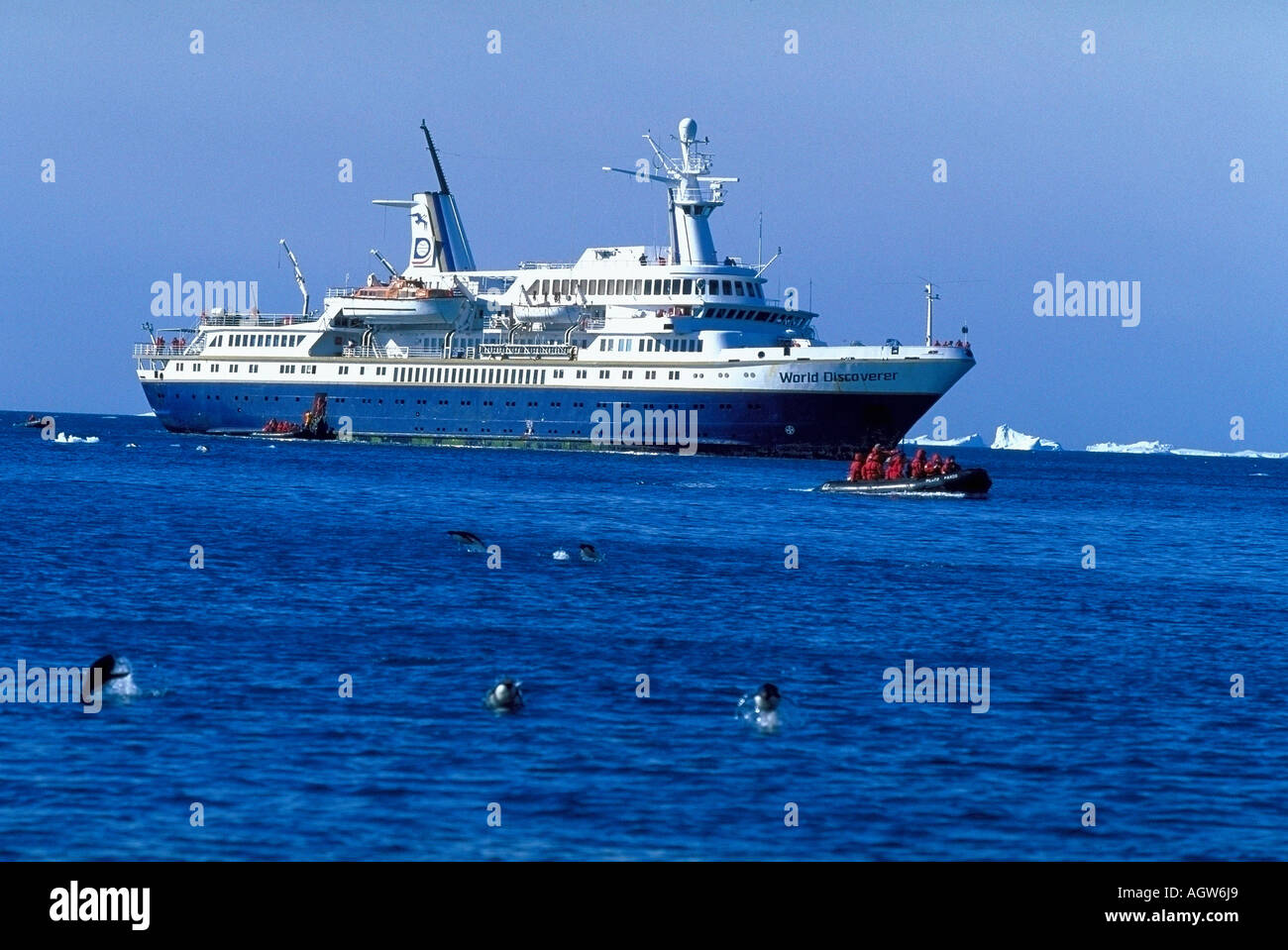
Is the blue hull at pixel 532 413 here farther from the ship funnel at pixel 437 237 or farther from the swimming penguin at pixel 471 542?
the swimming penguin at pixel 471 542

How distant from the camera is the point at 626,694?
23.5 meters

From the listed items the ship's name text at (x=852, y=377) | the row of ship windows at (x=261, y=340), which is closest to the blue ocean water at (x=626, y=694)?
the ship's name text at (x=852, y=377)

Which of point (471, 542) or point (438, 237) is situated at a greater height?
point (438, 237)

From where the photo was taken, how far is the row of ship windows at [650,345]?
9694 centimetres

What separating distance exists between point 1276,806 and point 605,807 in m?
7.18

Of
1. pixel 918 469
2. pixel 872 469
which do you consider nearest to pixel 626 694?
pixel 872 469

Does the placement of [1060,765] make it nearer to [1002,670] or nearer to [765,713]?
[765,713]

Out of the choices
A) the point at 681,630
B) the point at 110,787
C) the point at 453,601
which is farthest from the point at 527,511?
the point at 110,787

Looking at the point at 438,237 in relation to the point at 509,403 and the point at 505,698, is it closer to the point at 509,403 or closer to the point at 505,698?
the point at 509,403

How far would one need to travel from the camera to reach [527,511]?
59219 millimetres

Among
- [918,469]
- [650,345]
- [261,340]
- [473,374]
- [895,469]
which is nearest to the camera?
[895,469]

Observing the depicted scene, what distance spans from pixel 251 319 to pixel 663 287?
3295 cm

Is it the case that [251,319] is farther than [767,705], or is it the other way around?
[251,319]

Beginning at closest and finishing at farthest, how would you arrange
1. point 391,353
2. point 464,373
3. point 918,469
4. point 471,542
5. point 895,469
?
point 471,542 < point 895,469 < point 918,469 < point 464,373 < point 391,353
